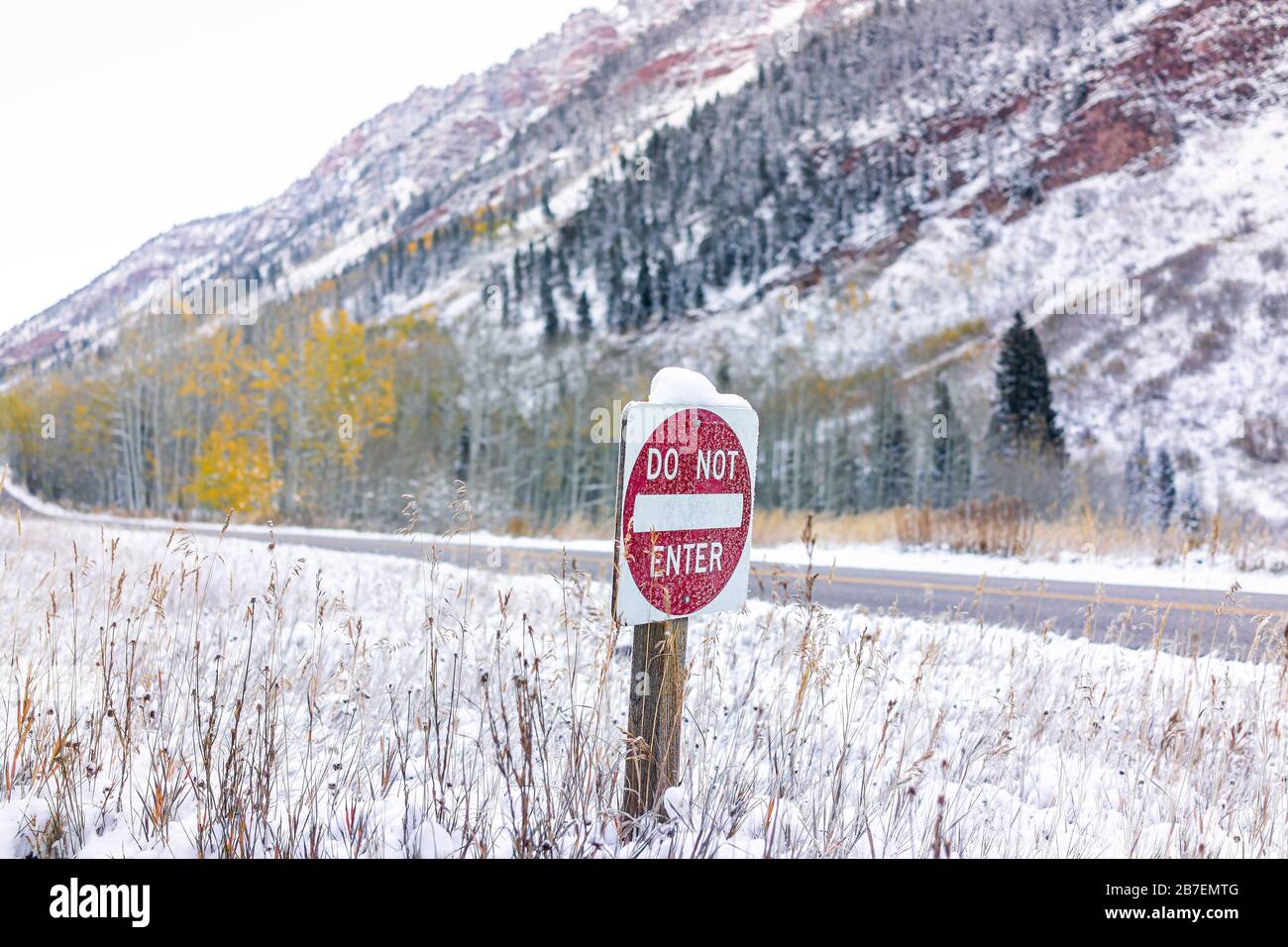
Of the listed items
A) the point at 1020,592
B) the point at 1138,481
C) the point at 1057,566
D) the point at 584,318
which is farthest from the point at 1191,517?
the point at 584,318

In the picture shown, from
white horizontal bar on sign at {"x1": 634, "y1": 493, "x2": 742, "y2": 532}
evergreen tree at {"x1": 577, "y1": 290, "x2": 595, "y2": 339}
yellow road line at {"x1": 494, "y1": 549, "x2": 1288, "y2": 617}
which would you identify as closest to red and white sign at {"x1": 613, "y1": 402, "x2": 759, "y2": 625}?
white horizontal bar on sign at {"x1": 634, "y1": 493, "x2": 742, "y2": 532}

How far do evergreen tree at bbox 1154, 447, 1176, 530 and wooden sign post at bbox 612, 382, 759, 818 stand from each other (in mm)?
29995

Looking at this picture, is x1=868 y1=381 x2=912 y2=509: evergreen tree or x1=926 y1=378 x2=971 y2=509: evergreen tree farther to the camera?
x1=868 y1=381 x2=912 y2=509: evergreen tree

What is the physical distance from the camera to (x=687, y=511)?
2.14 metres

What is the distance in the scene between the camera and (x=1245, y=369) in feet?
121

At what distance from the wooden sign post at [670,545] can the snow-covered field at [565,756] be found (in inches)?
5.3

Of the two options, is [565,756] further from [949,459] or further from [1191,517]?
[949,459]

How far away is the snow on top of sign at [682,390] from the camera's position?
2107 mm

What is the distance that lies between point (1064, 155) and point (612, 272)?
3761 cm

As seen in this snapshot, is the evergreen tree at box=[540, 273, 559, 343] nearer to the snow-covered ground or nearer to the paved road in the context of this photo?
the snow-covered ground

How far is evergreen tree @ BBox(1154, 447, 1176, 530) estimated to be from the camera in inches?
1071

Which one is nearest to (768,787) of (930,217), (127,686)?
(127,686)

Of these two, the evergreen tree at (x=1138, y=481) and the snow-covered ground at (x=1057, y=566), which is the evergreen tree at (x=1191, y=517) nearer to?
the snow-covered ground at (x=1057, y=566)
